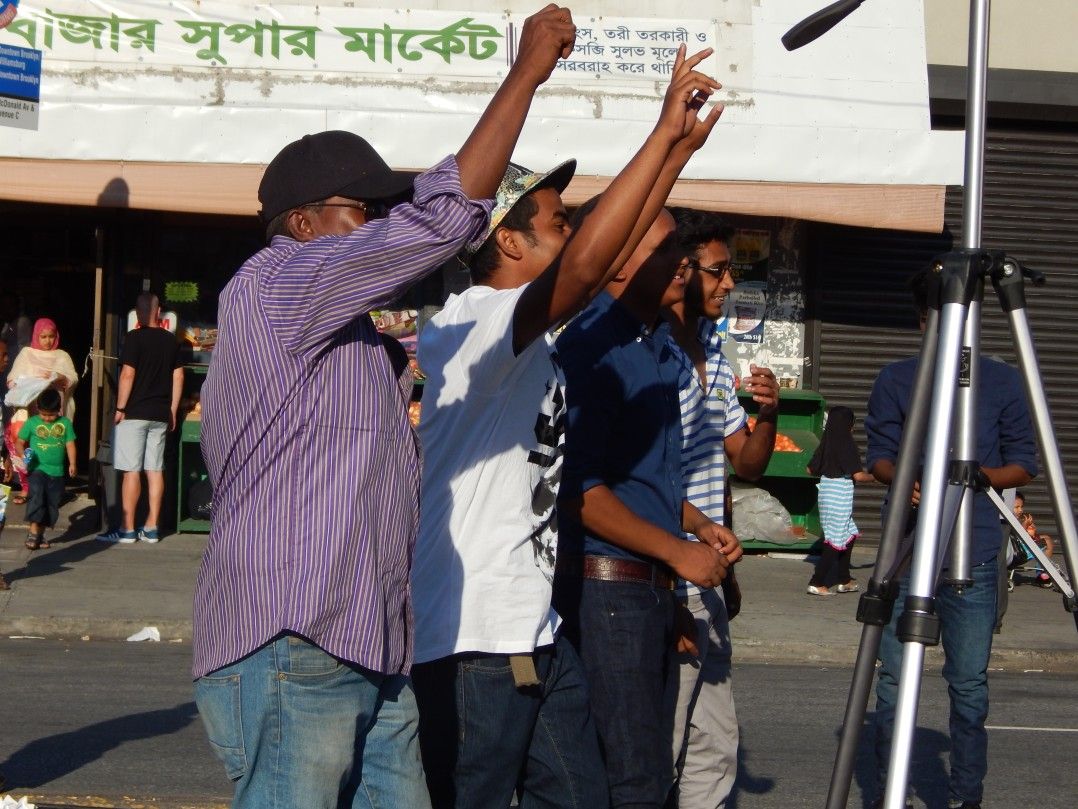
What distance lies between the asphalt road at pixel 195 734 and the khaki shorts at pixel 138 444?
106 inches

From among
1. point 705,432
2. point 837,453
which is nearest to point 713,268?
point 705,432

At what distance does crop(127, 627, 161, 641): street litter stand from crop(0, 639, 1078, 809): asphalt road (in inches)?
4.2

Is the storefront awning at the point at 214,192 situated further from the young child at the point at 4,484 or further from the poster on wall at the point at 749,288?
the young child at the point at 4,484

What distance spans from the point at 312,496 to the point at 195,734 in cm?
426

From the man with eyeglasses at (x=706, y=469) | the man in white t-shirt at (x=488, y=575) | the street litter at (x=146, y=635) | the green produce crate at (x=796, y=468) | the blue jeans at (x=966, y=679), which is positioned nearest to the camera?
the man in white t-shirt at (x=488, y=575)

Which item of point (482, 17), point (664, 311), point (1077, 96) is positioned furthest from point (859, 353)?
point (664, 311)

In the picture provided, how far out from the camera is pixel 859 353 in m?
13.0

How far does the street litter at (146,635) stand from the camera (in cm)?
901

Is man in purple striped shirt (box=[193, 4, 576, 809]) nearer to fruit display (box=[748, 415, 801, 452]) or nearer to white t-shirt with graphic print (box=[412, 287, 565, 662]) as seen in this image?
white t-shirt with graphic print (box=[412, 287, 565, 662])

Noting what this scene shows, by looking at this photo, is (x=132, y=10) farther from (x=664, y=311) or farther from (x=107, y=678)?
(x=664, y=311)

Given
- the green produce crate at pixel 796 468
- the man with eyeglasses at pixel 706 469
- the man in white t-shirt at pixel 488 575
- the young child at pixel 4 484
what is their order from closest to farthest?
the man in white t-shirt at pixel 488 575, the man with eyeglasses at pixel 706 469, the young child at pixel 4 484, the green produce crate at pixel 796 468

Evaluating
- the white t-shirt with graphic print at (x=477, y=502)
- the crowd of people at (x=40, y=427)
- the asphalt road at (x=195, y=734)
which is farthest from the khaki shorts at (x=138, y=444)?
the white t-shirt with graphic print at (x=477, y=502)

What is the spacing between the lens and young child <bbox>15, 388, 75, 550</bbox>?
10.7 meters

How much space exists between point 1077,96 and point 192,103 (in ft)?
25.8
